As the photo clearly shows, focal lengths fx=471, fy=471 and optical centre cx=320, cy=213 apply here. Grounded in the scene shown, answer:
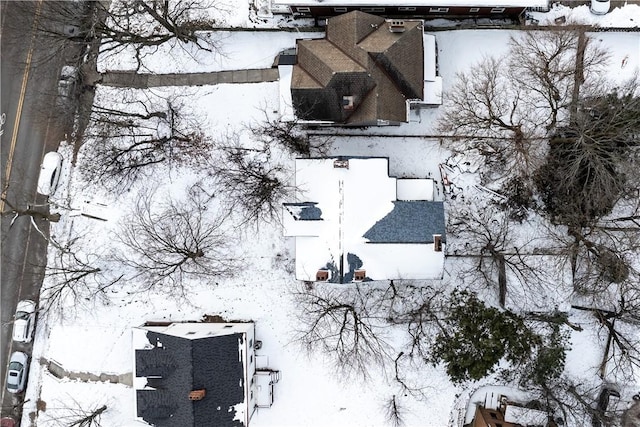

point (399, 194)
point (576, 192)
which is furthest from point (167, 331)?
point (576, 192)

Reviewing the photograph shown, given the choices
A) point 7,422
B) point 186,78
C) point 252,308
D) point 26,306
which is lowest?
point 7,422

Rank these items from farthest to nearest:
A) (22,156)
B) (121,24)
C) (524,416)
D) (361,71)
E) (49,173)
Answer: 1. (22,156)
2. (121,24)
3. (49,173)
4. (524,416)
5. (361,71)

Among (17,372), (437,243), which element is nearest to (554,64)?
(437,243)

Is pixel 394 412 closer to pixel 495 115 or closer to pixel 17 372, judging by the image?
pixel 495 115

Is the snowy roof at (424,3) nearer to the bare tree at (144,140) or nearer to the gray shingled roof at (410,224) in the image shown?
the bare tree at (144,140)

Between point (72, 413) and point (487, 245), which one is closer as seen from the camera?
point (487, 245)

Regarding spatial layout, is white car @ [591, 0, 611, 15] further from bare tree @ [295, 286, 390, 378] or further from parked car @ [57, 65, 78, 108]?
parked car @ [57, 65, 78, 108]

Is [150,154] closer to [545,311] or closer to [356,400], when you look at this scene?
[356,400]
